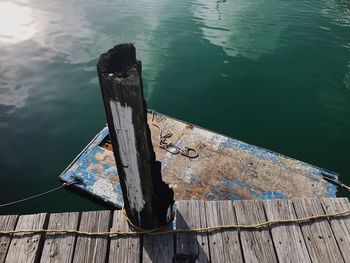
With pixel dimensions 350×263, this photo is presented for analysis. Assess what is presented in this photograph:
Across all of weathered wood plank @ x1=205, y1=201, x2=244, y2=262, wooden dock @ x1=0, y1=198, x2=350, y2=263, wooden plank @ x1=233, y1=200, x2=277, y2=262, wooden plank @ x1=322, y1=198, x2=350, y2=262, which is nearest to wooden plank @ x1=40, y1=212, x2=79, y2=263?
wooden dock @ x1=0, y1=198, x2=350, y2=263

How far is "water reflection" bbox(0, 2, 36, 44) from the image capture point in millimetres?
16094

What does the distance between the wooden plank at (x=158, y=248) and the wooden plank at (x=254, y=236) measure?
849 millimetres

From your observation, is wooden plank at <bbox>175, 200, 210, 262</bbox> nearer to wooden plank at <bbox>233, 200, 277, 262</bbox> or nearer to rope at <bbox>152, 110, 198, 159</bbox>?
wooden plank at <bbox>233, 200, 277, 262</bbox>

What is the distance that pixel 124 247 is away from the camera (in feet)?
10.9

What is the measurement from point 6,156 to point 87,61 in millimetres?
6639

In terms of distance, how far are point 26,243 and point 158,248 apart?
5.08ft

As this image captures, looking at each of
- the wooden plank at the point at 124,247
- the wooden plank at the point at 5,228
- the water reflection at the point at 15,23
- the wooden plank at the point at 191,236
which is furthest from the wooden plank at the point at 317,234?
the water reflection at the point at 15,23

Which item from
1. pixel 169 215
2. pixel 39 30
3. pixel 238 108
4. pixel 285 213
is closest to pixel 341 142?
pixel 238 108

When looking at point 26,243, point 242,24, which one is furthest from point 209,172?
point 242,24

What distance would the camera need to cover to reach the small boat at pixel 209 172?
21.3 ft

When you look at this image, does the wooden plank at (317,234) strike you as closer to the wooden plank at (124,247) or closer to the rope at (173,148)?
the wooden plank at (124,247)

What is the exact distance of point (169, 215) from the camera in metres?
3.44

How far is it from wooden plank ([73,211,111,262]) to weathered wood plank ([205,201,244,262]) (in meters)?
1.24

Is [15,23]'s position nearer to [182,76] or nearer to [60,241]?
[182,76]
